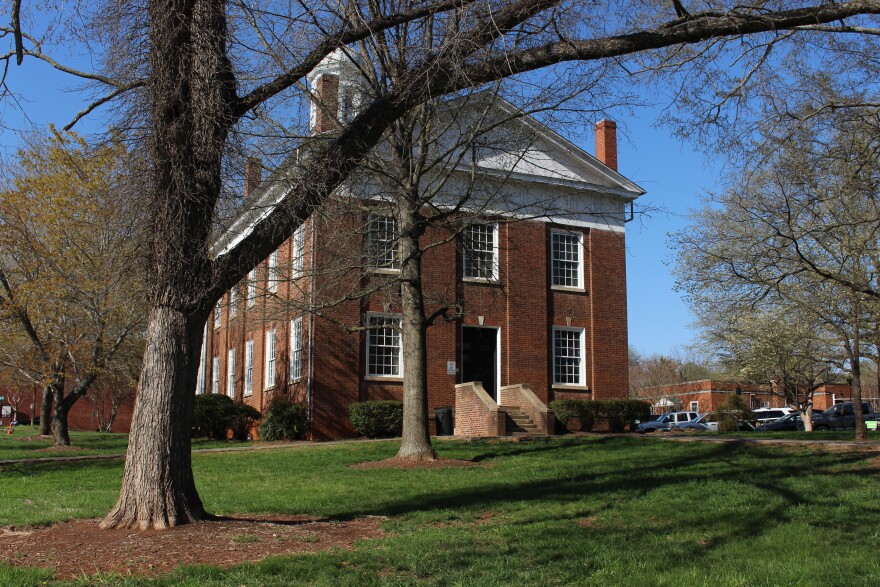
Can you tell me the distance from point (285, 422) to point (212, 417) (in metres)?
2.90

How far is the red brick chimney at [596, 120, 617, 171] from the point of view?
1215 inches

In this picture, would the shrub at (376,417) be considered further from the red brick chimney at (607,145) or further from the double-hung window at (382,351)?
the red brick chimney at (607,145)

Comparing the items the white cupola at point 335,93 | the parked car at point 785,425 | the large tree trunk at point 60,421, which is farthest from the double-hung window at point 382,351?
the parked car at point 785,425

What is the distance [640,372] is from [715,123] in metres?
72.5

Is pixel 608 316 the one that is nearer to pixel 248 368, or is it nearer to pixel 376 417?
pixel 376 417

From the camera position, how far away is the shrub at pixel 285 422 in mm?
23797

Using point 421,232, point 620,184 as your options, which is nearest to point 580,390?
point 620,184

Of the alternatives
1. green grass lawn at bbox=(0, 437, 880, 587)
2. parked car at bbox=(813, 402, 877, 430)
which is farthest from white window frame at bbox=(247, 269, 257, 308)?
parked car at bbox=(813, 402, 877, 430)

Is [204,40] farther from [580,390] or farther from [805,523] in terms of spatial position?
[580,390]

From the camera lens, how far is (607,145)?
31094mm

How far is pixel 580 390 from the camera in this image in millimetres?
28578

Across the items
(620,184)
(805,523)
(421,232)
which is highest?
(620,184)

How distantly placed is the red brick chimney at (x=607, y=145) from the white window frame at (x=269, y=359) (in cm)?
1334

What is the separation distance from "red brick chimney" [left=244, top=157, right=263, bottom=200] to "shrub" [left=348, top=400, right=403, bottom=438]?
1349 centimetres
